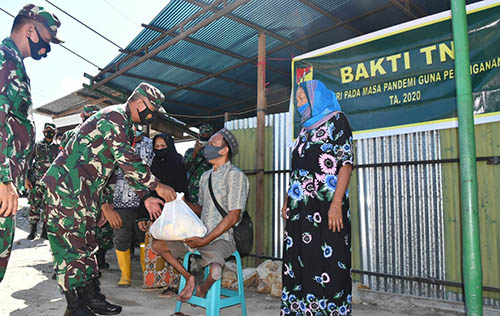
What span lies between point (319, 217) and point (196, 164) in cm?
323

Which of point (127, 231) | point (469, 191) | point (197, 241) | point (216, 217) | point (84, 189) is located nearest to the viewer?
point (469, 191)

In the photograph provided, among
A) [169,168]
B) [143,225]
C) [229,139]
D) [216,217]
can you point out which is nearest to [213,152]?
[229,139]

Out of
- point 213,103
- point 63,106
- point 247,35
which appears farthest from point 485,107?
point 63,106

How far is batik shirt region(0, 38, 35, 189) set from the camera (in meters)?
2.18

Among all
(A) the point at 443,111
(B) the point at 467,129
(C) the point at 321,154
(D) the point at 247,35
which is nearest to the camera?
(B) the point at 467,129

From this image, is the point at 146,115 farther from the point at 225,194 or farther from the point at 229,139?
the point at 225,194

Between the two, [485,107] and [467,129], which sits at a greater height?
[485,107]

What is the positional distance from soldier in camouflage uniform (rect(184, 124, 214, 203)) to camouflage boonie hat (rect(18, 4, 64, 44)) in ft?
9.80

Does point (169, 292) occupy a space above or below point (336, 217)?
below

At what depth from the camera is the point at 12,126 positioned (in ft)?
7.56

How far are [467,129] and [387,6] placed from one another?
3486 millimetres

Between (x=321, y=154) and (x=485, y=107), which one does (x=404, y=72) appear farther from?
(x=321, y=154)

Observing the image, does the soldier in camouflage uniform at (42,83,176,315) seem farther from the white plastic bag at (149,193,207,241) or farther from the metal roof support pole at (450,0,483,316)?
the metal roof support pole at (450,0,483,316)

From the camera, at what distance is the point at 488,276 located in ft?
11.1
